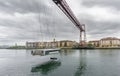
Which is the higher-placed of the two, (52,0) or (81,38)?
(52,0)

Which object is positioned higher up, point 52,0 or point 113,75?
point 52,0

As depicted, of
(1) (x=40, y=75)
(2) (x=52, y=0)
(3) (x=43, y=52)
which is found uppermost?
(2) (x=52, y=0)

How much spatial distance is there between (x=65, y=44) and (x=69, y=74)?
12687 cm

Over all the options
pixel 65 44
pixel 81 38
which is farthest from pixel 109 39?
pixel 81 38

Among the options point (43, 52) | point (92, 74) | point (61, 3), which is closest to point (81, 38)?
point (61, 3)

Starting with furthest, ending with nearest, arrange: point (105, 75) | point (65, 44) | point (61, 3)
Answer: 1. point (65, 44)
2. point (61, 3)
3. point (105, 75)

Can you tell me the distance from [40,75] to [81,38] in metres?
60.4

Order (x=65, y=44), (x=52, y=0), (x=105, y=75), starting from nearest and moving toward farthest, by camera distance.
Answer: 1. (x=105, y=75)
2. (x=52, y=0)
3. (x=65, y=44)

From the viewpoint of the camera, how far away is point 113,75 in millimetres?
12273

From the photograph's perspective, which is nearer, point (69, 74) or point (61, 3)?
point (69, 74)

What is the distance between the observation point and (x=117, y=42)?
4867 inches

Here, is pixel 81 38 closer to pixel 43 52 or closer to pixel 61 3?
pixel 61 3

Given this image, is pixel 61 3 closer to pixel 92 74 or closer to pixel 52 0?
pixel 52 0

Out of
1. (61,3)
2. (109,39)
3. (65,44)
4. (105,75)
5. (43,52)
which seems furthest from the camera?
(65,44)
